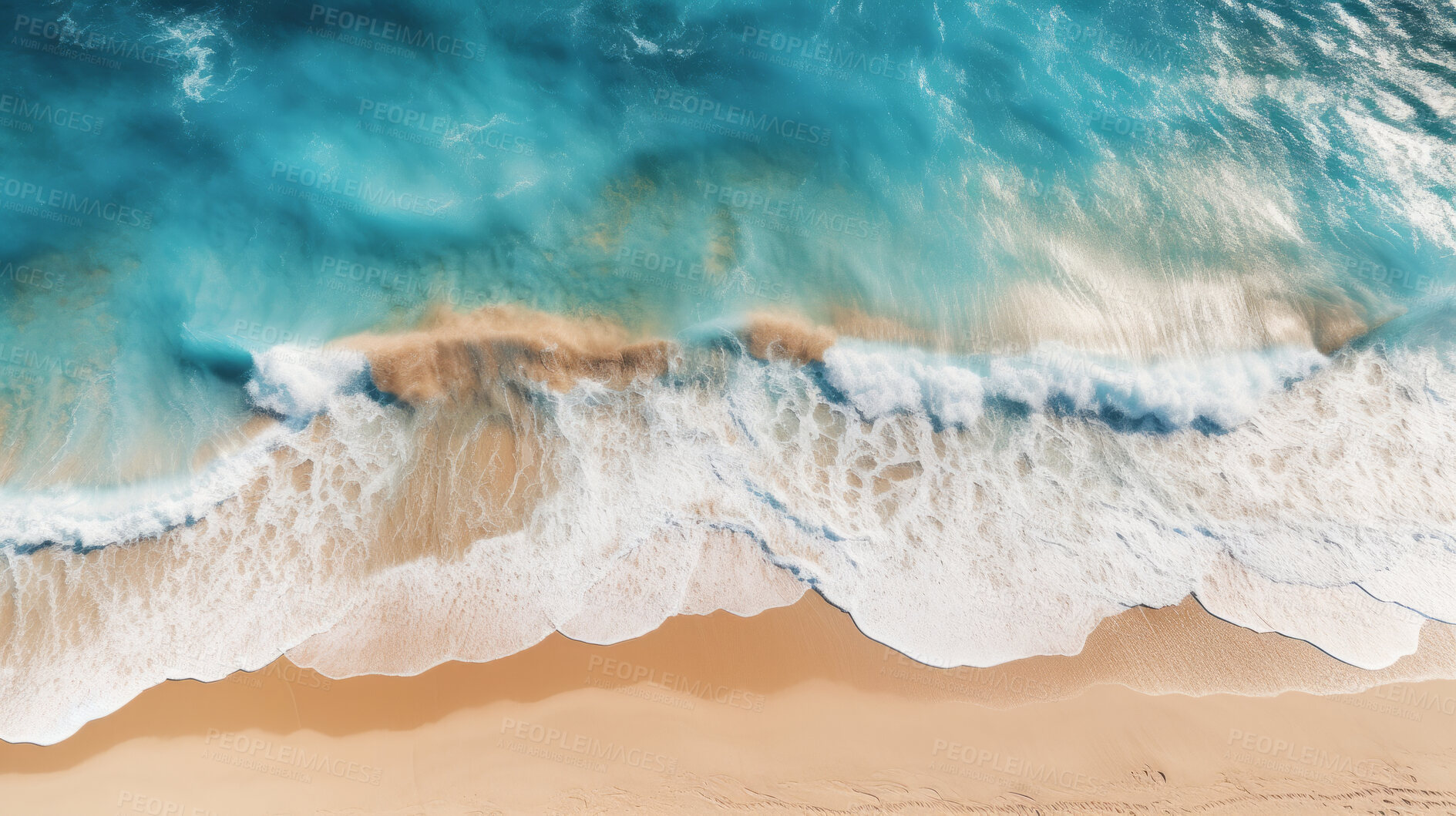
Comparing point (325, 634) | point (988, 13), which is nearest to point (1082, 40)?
point (988, 13)

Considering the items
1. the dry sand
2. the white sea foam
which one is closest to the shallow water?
the white sea foam

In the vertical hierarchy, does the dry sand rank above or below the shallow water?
below

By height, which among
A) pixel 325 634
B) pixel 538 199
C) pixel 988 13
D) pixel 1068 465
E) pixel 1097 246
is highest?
pixel 988 13

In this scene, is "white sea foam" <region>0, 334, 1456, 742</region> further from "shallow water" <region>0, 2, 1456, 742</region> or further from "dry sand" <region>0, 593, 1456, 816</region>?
"dry sand" <region>0, 593, 1456, 816</region>

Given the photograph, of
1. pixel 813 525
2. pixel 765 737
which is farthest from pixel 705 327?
pixel 765 737

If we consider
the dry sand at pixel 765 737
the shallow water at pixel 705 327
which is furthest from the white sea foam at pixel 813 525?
the dry sand at pixel 765 737

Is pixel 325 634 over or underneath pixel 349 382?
underneath

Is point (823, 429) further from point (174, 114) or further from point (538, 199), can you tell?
point (174, 114)

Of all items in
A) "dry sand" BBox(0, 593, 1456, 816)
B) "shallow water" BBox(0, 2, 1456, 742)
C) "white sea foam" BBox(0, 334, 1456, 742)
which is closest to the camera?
"dry sand" BBox(0, 593, 1456, 816)

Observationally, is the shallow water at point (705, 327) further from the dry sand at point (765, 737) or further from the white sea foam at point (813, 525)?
the dry sand at point (765, 737)
